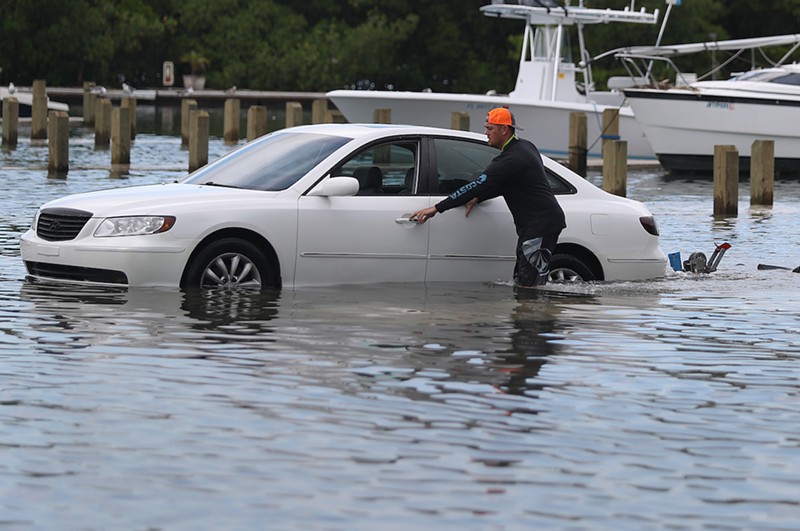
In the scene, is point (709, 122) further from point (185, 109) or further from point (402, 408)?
point (402, 408)

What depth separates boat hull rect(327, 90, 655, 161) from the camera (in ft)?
125

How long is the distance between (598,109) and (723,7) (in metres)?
32.1

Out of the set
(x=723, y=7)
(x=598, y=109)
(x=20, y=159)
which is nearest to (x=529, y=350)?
(x=20, y=159)

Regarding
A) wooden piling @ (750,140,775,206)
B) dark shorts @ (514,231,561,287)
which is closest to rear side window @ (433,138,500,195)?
dark shorts @ (514,231,561,287)

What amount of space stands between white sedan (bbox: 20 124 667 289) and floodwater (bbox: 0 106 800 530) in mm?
182

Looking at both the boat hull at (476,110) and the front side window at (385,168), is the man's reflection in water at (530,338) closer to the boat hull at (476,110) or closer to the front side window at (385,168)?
the front side window at (385,168)

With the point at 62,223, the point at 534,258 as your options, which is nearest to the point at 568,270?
the point at 534,258

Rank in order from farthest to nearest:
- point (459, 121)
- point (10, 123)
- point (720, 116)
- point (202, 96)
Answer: point (202, 96) < point (10, 123) < point (720, 116) < point (459, 121)

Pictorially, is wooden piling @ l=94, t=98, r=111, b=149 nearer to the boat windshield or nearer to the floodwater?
the boat windshield

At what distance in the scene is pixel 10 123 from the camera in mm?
36938

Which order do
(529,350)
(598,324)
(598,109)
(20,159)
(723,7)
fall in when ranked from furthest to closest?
(723,7) → (598,109) → (20,159) → (598,324) → (529,350)

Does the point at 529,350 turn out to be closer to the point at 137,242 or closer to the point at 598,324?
the point at 598,324

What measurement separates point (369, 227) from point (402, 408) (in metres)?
4.18

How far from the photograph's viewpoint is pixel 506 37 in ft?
239
